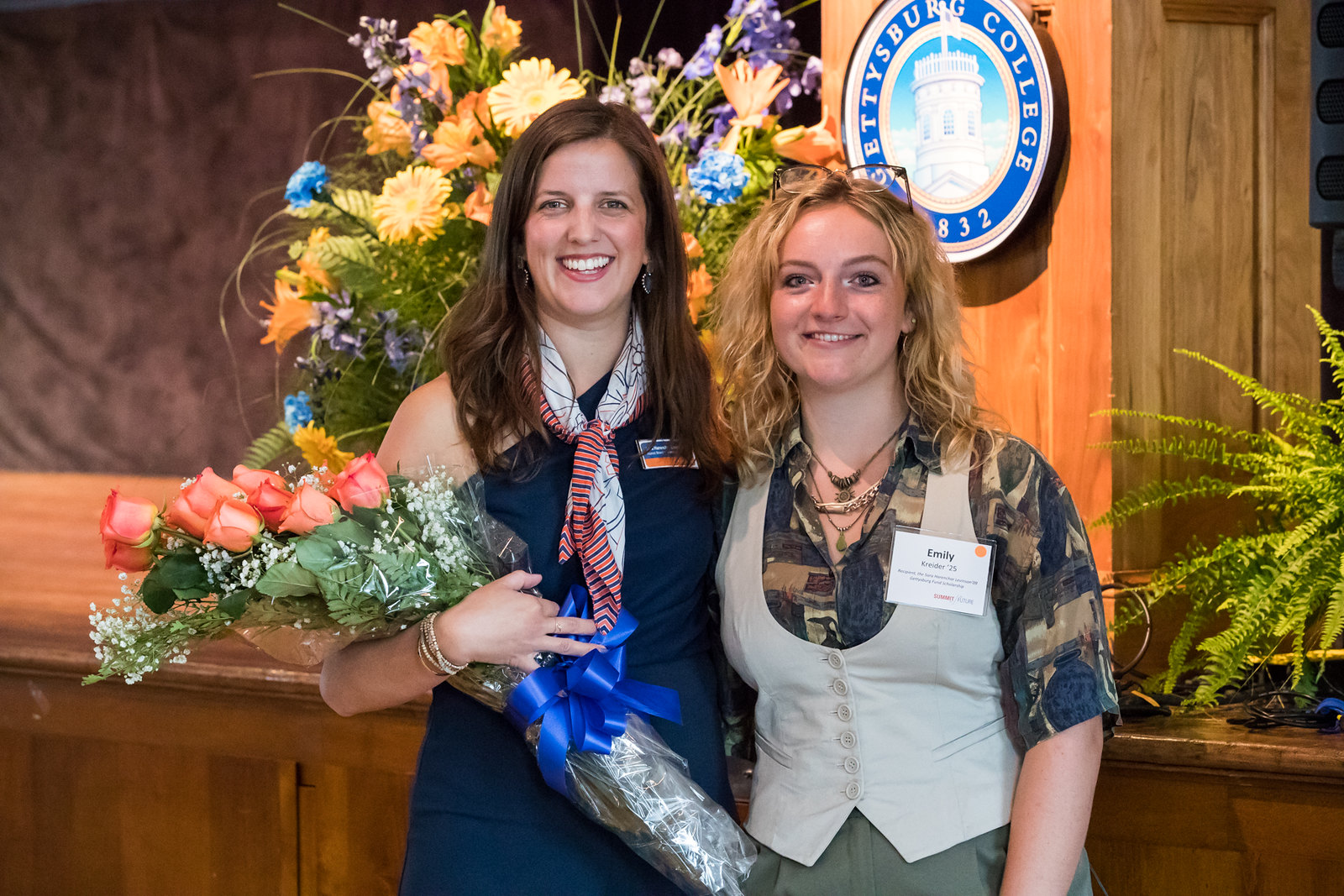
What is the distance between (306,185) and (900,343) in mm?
1200

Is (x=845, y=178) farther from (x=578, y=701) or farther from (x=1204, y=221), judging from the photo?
(x=1204, y=221)

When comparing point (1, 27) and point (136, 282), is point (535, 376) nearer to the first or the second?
point (136, 282)

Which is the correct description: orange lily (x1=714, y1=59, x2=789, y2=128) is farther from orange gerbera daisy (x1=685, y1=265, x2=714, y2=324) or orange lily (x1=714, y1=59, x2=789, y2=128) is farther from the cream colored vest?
the cream colored vest

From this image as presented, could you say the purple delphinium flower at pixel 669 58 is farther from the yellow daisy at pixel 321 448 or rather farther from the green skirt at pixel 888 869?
the green skirt at pixel 888 869

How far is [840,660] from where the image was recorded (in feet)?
4.56

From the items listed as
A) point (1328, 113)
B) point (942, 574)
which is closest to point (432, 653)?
point (942, 574)

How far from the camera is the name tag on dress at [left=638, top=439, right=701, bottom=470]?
1547 millimetres

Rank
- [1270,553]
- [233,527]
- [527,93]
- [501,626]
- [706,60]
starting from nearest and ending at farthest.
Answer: [233,527], [501,626], [1270,553], [527,93], [706,60]

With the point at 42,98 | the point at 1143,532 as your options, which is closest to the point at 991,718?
the point at 1143,532

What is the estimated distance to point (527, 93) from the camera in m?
2.00

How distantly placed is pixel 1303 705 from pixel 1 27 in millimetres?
6512

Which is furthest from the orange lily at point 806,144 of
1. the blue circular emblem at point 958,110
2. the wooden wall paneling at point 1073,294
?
the wooden wall paneling at point 1073,294

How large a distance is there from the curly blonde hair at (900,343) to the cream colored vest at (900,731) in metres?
0.09

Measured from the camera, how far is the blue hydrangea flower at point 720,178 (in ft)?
6.67
